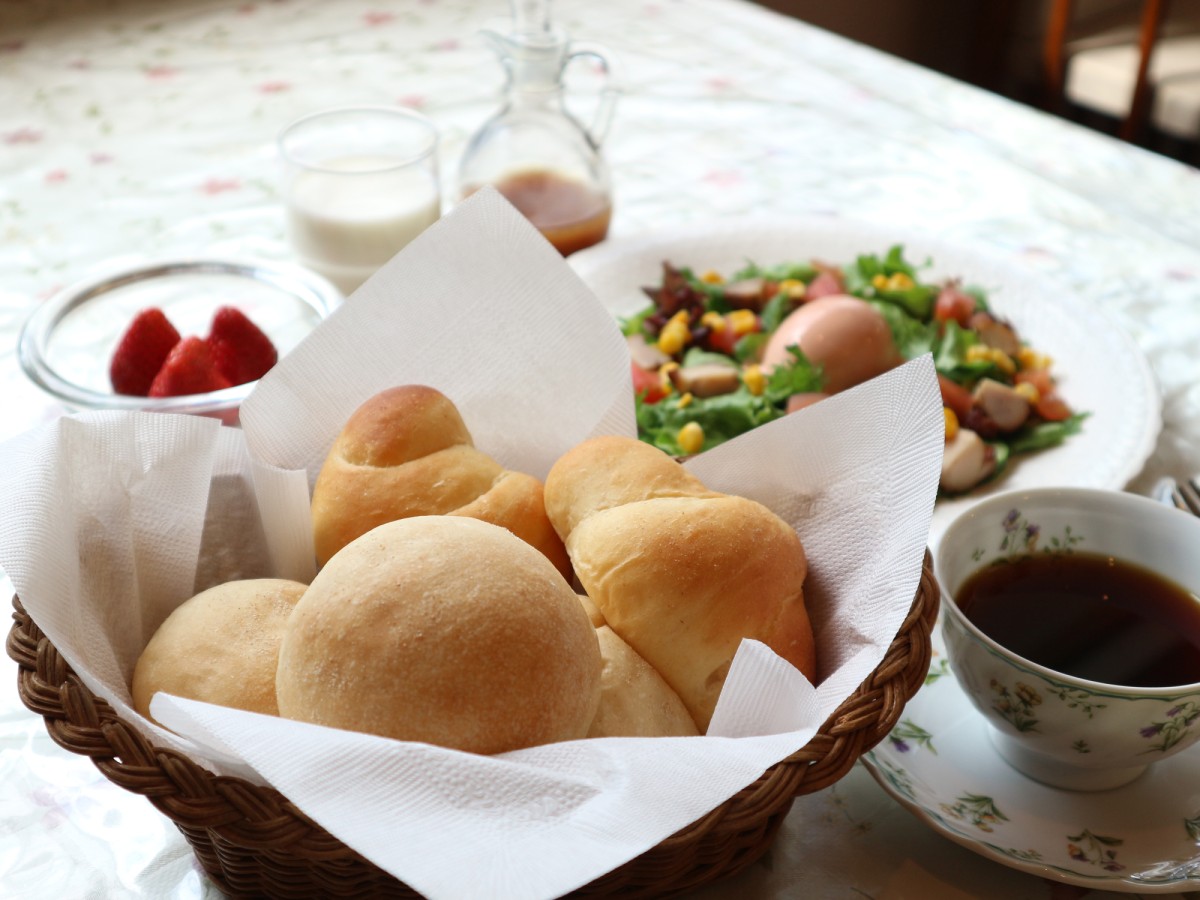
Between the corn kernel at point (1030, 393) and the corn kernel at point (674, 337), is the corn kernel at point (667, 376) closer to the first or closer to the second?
the corn kernel at point (674, 337)

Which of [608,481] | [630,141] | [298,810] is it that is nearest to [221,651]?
[298,810]

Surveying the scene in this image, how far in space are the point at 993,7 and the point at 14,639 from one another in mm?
3838

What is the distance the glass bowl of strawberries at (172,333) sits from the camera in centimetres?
98

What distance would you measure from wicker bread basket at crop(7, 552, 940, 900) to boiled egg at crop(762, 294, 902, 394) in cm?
58

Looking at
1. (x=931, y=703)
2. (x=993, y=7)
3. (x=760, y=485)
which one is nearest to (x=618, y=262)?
(x=760, y=485)

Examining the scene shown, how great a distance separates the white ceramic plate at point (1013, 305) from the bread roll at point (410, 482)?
0.39 meters

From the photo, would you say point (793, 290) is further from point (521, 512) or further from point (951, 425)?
point (521, 512)

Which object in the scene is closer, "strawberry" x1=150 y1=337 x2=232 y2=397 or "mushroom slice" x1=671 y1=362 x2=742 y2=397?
"strawberry" x1=150 y1=337 x2=232 y2=397

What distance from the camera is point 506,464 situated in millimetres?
913

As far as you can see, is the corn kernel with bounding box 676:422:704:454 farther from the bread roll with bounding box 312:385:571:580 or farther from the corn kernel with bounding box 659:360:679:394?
the bread roll with bounding box 312:385:571:580

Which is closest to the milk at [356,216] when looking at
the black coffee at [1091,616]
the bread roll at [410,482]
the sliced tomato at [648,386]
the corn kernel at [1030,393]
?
the sliced tomato at [648,386]

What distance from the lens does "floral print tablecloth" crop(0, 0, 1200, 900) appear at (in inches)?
55.7

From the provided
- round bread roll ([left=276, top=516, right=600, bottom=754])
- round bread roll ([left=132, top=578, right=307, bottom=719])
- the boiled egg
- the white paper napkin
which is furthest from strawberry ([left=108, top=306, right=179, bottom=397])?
the boiled egg

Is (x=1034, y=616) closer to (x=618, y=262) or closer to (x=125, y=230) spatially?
(x=618, y=262)
